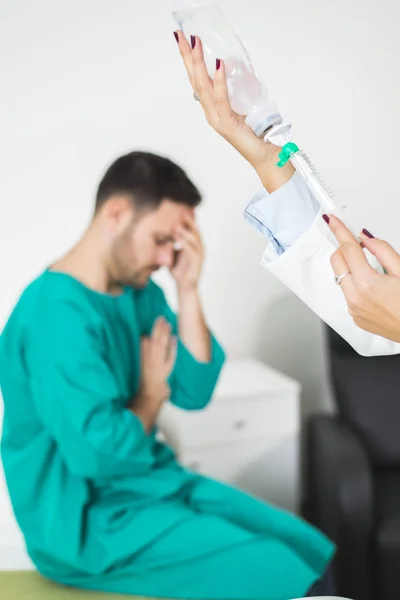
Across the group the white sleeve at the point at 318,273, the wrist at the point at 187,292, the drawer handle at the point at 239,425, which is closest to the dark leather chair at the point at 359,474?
the drawer handle at the point at 239,425

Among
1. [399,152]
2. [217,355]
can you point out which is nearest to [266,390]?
[217,355]

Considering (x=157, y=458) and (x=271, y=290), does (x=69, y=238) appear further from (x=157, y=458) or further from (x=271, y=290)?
(x=157, y=458)

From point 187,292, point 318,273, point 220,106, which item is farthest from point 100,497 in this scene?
point 220,106

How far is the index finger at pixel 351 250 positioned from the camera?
73cm

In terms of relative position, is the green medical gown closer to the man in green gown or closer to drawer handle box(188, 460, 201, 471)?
the man in green gown

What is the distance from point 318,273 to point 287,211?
0.08m

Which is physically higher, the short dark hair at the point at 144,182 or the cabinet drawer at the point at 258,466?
the short dark hair at the point at 144,182

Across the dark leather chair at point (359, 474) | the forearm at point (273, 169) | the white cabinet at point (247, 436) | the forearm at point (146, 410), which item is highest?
→ the forearm at point (273, 169)

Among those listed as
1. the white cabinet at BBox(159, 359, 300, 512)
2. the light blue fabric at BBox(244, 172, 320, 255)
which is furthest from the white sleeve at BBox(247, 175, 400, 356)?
the white cabinet at BBox(159, 359, 300, 512)

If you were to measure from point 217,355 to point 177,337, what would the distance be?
113mm

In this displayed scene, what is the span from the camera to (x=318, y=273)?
2.73ft

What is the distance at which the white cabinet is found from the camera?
81.3 inches

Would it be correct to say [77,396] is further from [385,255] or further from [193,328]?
[385,255]

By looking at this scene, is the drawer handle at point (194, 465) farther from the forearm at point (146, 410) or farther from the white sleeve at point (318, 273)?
the white sleeve at point (318, 273)
